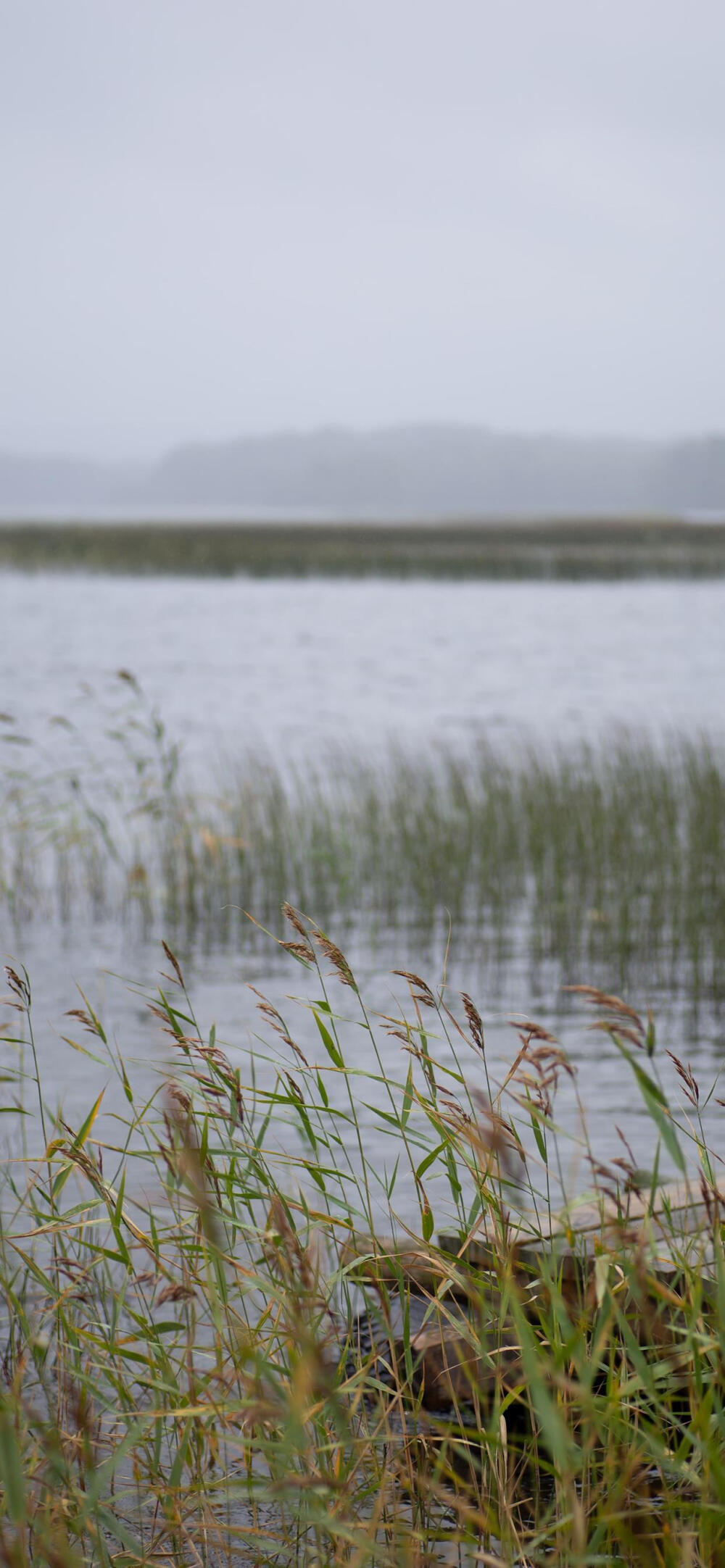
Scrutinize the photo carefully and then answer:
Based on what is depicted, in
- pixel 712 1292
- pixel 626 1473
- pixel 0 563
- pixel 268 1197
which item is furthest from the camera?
pixel 0 563

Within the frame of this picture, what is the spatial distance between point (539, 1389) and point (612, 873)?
8.97 m

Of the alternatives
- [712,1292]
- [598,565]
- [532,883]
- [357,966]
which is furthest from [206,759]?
[598,565]

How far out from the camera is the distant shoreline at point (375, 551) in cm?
5603

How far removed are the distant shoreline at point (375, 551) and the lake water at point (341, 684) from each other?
1.15 metres

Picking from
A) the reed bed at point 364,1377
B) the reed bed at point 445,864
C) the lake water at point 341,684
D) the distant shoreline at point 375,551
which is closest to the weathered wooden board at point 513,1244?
the reed bed at point 364,1377

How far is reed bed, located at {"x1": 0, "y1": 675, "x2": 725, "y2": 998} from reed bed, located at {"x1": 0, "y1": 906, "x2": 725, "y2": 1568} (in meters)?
5.25

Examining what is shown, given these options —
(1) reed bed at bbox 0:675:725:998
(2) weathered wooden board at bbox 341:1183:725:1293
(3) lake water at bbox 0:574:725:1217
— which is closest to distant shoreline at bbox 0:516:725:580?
(3) lake water at bbox 0:574:725:1217

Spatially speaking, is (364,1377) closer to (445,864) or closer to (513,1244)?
(513,1244)

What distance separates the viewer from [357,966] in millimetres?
8805

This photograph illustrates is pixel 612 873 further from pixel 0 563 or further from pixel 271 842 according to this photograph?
pixel 0 563

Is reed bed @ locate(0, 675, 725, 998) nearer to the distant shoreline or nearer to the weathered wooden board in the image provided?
the weathered wooden board

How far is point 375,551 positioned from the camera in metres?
62.7

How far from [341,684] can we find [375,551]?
3412 centimetres

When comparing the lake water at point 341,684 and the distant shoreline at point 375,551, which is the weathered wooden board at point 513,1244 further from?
the distant shoreline at point 375,551
